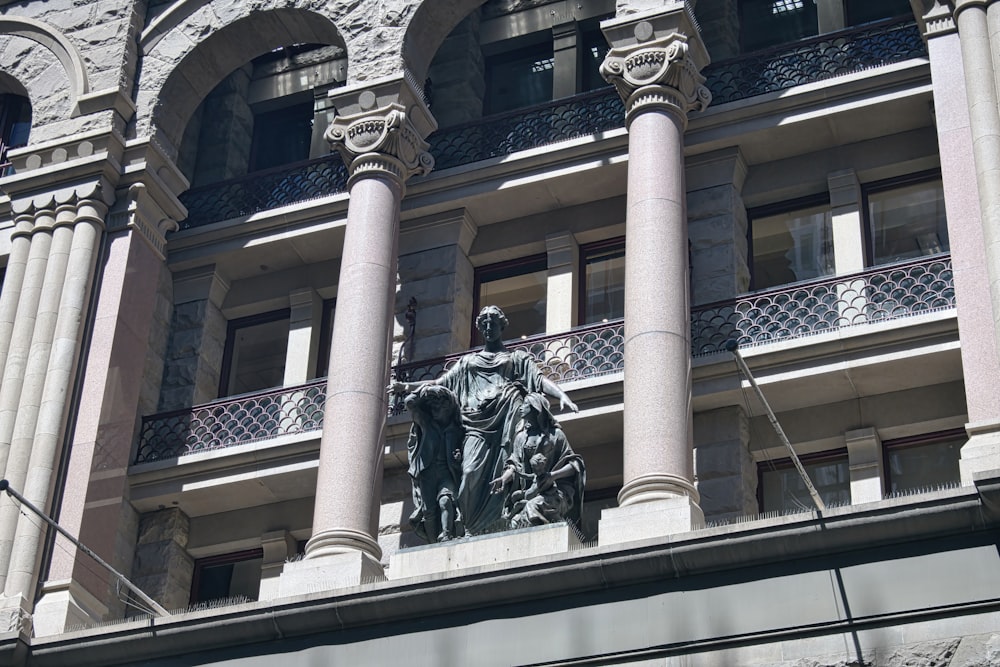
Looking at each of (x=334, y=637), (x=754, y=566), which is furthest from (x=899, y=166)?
(x=334, y=637)

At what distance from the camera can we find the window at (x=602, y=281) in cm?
2761

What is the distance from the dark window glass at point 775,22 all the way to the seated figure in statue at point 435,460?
978 centimetres

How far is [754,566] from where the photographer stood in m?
19.7

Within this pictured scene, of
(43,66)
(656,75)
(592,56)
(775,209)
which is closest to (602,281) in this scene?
(775,209)

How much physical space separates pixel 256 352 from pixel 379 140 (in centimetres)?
476

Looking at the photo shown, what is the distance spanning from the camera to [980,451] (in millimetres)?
20156

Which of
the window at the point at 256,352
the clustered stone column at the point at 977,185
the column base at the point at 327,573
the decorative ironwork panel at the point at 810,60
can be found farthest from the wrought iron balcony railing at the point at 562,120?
the column base at the point at 327,573

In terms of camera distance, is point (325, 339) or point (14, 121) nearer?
point (325, 339)

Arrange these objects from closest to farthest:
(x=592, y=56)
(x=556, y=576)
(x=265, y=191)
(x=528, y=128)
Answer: (x=556, y=576)
(x=528, y=128)
(x=265, y=191)
(x=592, y=56)

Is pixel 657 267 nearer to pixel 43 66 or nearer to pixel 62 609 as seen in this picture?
pixel 62 609

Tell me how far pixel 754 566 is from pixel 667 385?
349cm

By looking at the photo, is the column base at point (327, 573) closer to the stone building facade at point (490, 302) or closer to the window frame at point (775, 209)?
the stone building facade at point (490, 302)

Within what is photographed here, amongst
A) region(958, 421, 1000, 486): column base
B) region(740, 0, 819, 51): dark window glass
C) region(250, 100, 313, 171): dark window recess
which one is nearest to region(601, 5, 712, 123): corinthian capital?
region(740, 0, 819, 51): dark window glass

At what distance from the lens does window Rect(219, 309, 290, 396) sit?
96.9 feet
